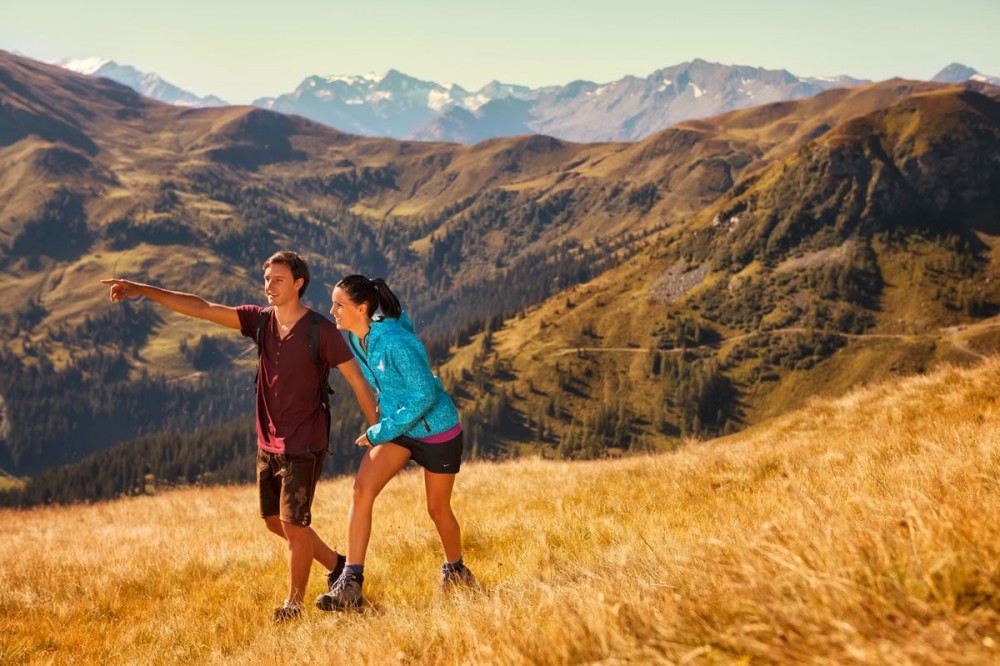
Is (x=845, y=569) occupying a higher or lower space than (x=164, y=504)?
higher

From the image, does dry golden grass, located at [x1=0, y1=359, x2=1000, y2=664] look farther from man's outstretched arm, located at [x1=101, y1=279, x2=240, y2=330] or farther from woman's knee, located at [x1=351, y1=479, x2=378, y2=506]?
man's outstretched arm, located at [x1=101, y1=279, x2=240, y2=330]

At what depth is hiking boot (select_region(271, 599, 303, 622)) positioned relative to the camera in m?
6.39

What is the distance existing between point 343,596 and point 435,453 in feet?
5.31

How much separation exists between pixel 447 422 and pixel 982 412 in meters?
8.28

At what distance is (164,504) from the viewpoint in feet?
60.3

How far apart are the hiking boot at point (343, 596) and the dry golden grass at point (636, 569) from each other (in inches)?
6.5

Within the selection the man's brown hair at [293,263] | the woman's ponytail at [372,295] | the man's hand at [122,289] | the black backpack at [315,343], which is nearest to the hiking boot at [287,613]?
the black backpack at [315,343]

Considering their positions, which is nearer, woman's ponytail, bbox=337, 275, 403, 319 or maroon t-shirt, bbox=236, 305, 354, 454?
woman's ponytail, bbox=337, 275, 403, 319

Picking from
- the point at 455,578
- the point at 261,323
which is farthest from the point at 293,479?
the point at 455,578

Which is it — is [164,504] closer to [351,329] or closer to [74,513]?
[74,513]

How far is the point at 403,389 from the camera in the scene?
6.59m

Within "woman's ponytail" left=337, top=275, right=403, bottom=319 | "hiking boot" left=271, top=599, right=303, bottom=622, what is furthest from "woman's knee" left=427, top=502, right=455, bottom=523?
"woman's ponytail" left=337, top=275, right=403, bottom=319

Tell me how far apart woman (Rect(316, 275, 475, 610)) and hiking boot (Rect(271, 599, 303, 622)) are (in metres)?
0.23

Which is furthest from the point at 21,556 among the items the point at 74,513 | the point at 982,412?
the point at 982,412
